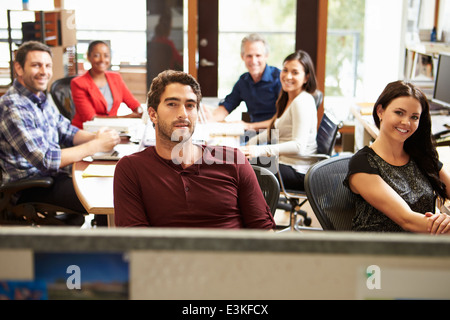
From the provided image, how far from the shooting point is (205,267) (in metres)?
0.66

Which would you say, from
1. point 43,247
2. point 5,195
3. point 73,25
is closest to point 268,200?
point 5,195

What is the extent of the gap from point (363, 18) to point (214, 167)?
435 cm

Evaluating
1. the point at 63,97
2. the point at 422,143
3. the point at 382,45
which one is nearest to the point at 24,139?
the point at 63,97

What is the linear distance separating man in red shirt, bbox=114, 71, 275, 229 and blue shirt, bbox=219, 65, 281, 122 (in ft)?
6.75

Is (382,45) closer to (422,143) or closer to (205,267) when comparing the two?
(422,143)

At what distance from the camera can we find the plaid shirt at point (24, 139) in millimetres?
2875

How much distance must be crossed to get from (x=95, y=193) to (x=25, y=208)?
658mm

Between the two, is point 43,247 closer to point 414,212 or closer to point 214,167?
point 214,167

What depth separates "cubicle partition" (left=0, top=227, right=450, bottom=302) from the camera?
1.98 ft

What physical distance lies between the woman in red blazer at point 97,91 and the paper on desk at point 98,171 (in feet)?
3.64

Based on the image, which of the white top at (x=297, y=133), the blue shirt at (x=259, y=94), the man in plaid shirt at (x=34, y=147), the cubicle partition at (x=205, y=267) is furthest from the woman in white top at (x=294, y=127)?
the cubicle partition at (x=205, y=267)

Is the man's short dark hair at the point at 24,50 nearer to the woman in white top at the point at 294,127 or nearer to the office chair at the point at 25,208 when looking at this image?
the office chair at the point at 25,208

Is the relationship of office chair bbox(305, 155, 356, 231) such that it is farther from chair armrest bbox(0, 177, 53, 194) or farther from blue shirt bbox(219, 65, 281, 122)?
blue shirt bbox(219, 65, 281, 122)

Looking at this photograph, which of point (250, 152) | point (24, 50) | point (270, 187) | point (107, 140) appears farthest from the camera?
point (24, 50)
